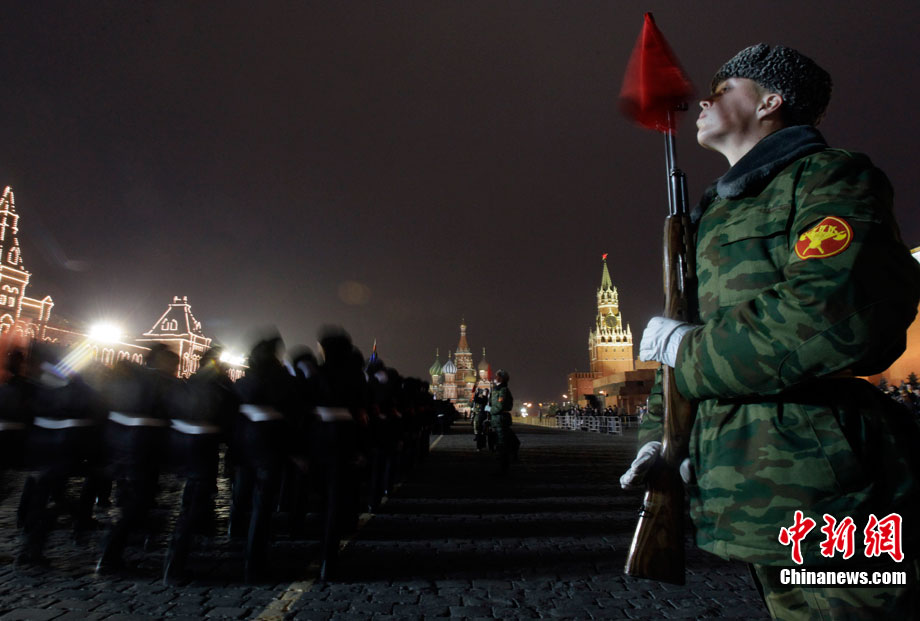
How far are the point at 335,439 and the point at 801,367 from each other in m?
4.67

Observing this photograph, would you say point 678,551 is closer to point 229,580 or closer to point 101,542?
point 229,580

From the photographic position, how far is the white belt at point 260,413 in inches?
219

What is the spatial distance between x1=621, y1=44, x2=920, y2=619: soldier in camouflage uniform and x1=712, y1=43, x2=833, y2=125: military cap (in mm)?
145

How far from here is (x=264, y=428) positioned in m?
5.50

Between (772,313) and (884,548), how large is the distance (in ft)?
2.16

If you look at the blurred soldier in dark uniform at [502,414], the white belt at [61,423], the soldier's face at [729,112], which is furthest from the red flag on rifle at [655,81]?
the blurred soldier in dark uniform at [502,414]

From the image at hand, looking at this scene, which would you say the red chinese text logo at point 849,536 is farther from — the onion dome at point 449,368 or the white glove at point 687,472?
the onion dome at point 449,368

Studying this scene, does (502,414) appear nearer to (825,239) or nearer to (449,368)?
(825,239)

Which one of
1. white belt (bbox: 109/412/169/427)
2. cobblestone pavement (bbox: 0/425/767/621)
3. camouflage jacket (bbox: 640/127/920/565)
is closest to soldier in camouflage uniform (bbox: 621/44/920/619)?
camouflage jacket (bbox: 640/127/920/565)

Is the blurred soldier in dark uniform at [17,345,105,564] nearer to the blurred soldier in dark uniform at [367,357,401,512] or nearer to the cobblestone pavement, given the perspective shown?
the cobblestone pavement

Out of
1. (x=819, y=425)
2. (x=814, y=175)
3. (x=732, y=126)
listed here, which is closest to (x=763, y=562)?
(x=819, y=425)

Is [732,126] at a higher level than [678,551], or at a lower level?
higher

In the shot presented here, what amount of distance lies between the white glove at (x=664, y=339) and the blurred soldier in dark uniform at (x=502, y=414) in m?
11.0

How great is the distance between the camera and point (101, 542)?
6.67 metres
